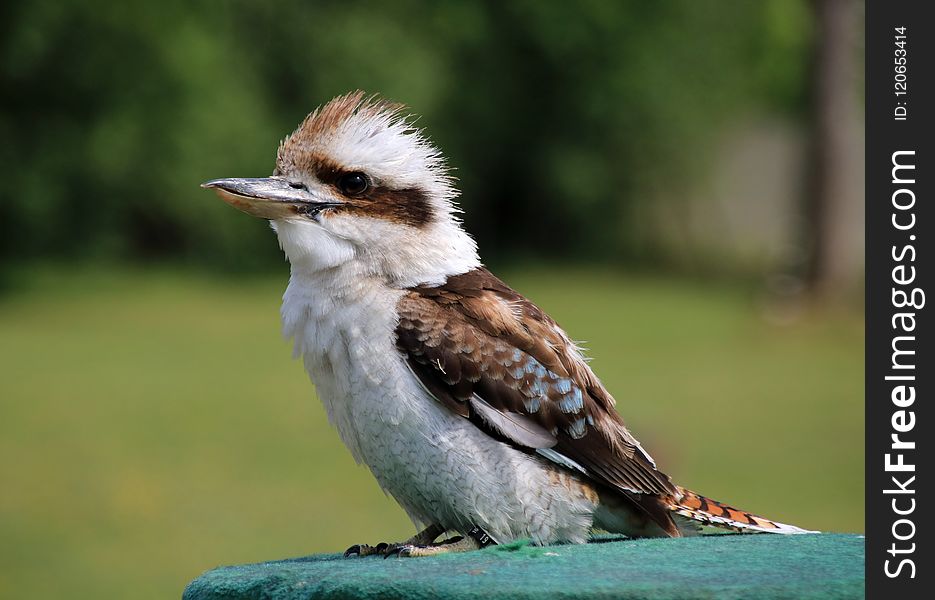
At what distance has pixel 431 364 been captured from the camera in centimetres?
303

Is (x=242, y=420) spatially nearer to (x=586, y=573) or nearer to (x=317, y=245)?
(x=317, y=245)

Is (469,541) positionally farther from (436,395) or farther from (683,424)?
(683,424)

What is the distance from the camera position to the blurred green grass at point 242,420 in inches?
372

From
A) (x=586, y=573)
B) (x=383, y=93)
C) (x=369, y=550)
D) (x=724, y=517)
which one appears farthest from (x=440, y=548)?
(x=383, y=93)

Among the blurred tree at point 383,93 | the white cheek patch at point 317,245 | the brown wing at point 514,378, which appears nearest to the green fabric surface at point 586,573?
the brown wing at point 514,378

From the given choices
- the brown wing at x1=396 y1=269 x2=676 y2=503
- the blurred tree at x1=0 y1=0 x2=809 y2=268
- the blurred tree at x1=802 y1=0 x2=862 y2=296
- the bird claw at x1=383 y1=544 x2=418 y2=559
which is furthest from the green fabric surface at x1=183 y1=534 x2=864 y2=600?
the blurred tree at x1=0 y1=0 x2=809 y2=268

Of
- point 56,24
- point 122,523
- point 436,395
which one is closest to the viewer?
point 436,395

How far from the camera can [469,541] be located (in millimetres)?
3072

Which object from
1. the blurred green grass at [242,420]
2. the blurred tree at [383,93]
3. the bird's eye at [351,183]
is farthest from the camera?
the blurred tree at [383,93]

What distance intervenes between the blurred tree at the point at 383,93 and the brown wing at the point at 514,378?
14.8 meters

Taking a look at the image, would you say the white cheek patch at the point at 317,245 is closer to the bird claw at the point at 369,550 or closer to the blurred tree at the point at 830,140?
the bird claw at the point at 369,550

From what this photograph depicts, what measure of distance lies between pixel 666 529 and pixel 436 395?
754 mm

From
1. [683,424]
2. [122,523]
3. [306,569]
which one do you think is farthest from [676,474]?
[306,569]

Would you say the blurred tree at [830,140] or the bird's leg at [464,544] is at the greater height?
the blurred tree at [830,140]
